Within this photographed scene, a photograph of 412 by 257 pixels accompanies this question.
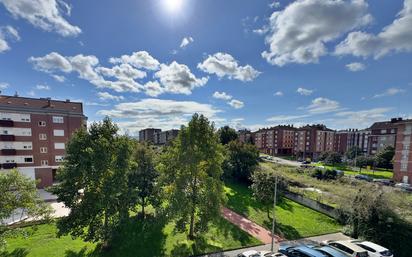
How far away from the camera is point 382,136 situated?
71.9m

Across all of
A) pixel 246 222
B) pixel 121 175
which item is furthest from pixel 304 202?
pixel 121 175

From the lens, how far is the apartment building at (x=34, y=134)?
32.4 metres

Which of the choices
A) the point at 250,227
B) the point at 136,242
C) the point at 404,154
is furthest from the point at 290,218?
the point at 404,154

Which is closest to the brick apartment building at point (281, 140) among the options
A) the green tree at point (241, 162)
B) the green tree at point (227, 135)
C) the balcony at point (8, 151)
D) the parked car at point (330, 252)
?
the green tree at point (227, 135)

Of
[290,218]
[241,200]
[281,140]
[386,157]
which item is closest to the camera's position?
[290,218]

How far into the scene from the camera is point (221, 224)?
21328 mm

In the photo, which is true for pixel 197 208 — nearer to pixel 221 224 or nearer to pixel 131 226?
pixel 221 224

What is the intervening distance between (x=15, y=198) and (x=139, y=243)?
8849mm

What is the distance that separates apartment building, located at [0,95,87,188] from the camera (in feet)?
106

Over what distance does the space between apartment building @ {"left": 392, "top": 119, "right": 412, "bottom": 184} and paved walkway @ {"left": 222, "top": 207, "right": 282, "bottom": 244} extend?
40.0 metres

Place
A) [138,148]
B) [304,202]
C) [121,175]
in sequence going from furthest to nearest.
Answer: [304,202]
[138,148]
[121,175]

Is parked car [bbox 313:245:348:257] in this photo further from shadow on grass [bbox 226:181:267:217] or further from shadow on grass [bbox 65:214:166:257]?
shadow on grass [bbox 65:214:166:257]

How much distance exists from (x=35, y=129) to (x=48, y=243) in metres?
23.5

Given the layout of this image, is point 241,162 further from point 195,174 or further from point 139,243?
point 139,243
